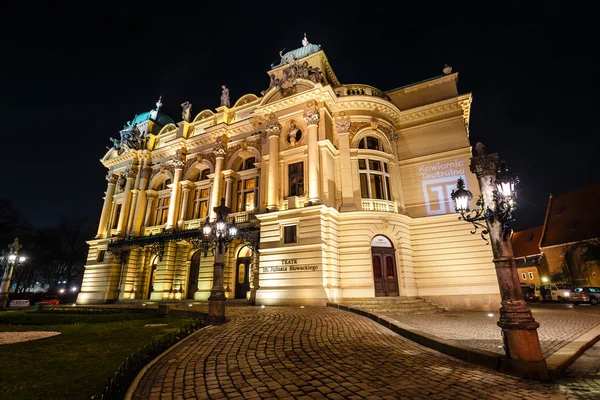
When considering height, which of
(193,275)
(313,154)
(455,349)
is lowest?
(455,349)

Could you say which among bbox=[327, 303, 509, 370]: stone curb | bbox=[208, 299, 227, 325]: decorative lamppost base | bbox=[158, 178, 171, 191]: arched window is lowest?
bbox=[327, 303, 509, 370]: stone curb

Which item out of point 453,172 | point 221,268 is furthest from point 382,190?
point 221,268

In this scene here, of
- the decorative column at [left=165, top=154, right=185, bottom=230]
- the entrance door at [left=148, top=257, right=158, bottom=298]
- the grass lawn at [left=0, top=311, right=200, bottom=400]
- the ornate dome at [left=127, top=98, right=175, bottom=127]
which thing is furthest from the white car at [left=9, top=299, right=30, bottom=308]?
the grass lawn at [left=0, top=311, right=200, bottom=400]

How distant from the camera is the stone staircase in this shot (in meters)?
15.1

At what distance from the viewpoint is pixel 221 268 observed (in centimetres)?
1138

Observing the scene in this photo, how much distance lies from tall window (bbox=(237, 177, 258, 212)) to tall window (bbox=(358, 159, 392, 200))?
346 inches

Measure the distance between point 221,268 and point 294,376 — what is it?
723cm

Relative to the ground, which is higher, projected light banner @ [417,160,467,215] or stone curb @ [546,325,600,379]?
projected light banner @ [417,160,467,215]

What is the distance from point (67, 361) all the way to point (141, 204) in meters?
24.5

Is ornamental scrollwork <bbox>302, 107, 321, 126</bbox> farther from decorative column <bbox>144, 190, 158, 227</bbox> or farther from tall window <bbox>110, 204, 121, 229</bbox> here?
tall window <bbox>110, 204, 121, 229</bbox>

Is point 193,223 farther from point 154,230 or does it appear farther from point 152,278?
point 152,278

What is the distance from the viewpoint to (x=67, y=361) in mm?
6211

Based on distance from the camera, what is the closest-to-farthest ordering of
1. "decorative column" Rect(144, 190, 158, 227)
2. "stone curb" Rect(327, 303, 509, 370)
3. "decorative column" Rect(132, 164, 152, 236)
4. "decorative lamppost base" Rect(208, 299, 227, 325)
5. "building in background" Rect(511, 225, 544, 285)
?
"stone curb" Rect(327, 303, 509, 370) → "decorative lamppost base" Rect(208, 299, 227, 325) → "decorative column" Rect(132, 164, 152, 236) → "decorative column" Rect(144, 190, 158, 227) → "building in background" Rect(511, 225, 544, 285)

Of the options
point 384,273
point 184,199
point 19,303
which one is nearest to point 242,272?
point 184,199
